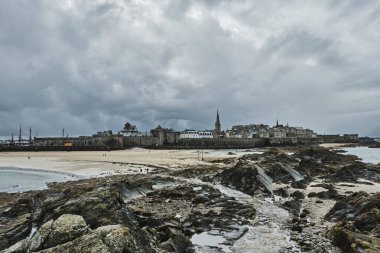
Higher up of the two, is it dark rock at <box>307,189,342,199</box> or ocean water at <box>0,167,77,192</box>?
ocean water at <box>0,167,77,192</box>

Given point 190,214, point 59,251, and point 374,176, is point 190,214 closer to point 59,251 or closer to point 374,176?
point 59,251

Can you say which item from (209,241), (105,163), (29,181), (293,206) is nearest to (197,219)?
(209,241)

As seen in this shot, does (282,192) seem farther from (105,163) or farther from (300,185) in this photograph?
(105,163)

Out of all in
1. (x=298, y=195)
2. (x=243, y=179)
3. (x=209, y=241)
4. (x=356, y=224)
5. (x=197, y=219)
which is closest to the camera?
(x=209, y=241)

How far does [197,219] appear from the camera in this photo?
18.2m

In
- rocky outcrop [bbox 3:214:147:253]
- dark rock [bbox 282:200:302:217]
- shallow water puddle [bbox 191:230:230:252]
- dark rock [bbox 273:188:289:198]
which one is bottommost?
shallow water puddle [bbox 191:230:230:252]

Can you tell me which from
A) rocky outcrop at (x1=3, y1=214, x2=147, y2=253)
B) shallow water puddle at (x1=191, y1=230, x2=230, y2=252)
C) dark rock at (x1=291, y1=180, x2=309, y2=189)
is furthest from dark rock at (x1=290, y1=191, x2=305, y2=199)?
rocky outcrop at (x1=3, y1=214, x2=147, y2=253)

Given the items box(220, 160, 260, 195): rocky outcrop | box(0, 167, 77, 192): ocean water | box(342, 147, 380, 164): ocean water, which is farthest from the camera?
box(342, 147, 380, 164): ocean water

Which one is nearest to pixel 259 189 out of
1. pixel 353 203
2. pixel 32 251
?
pixel 353 203

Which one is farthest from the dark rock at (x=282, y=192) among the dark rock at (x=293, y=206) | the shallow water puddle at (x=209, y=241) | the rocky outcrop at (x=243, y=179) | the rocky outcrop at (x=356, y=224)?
the shallow water puddle at (x=209, y=241)

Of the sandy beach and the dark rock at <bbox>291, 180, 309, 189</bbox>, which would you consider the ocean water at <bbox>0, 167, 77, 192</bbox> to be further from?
the dark rock at <bbox>291, 180, 309, 189</bbox>

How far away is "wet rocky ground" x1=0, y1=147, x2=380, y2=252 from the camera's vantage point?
8258 millimetres

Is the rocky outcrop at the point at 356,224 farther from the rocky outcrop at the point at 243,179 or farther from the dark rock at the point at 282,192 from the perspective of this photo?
the rocky outcrop at the point at 243,179

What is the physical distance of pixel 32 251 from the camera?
26.1 ft
